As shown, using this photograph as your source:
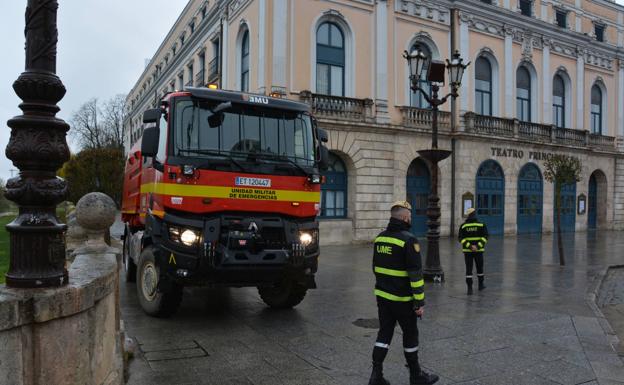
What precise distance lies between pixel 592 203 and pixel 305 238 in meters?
31.0

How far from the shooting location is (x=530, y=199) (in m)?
27.1

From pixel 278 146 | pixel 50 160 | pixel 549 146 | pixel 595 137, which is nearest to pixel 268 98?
pixel 278 146

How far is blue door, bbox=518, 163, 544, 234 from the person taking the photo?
87.2ft

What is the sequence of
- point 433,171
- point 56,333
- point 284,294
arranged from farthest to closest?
point 433,171, point 284,294, point 56,333

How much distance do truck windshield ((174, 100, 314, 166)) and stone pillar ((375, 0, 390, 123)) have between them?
46.8 ft

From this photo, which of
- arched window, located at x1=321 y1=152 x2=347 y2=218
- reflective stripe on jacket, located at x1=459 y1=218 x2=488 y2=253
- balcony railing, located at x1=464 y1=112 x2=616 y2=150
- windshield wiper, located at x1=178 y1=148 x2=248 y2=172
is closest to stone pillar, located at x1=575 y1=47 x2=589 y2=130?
balcony railing, located at x1=464 y1=112 x2=616 y2=150

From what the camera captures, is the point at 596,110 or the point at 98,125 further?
the point at 98,125

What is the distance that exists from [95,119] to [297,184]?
7465 cm

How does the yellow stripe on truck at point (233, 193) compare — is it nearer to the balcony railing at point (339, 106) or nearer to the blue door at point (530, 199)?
the balcony railing at point (339, 106)

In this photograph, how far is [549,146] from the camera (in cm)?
2747

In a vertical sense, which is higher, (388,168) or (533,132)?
(533,132)

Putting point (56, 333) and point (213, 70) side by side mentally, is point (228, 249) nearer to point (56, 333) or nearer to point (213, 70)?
point (56, 333)

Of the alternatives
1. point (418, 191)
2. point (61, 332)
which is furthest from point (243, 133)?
point (418, 191)

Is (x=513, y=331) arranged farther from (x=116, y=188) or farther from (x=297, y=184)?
(x=116, y=188)
